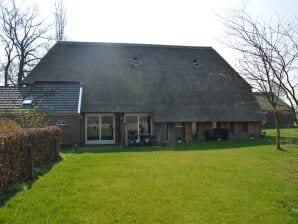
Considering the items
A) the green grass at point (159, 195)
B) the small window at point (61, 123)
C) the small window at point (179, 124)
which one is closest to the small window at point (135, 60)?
the small window at point (179, 124)

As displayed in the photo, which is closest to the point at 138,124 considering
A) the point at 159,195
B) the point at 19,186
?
the point at 19,186

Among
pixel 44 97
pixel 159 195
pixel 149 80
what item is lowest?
pixel 159 195

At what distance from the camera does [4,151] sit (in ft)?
31.3

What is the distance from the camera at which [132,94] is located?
97.7ft

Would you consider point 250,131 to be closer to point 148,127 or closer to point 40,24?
point 148,127

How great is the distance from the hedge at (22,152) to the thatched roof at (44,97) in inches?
400

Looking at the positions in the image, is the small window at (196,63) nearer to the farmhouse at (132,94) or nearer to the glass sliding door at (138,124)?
the farmhouse at (132,94)

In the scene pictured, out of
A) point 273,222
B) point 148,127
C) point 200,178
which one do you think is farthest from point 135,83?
point 273,222

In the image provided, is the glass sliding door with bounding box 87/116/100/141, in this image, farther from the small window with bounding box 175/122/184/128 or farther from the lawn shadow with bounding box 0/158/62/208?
the lawn shadow with bounding box 0/158/62/208

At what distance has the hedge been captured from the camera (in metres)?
9.67

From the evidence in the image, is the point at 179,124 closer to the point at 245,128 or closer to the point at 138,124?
the point at 138,124

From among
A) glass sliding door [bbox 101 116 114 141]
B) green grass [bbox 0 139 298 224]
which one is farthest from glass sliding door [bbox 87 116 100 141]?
green grass [bbox 0 139 298 224]

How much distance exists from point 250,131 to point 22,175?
24715mm

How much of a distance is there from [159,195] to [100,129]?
19311mm
